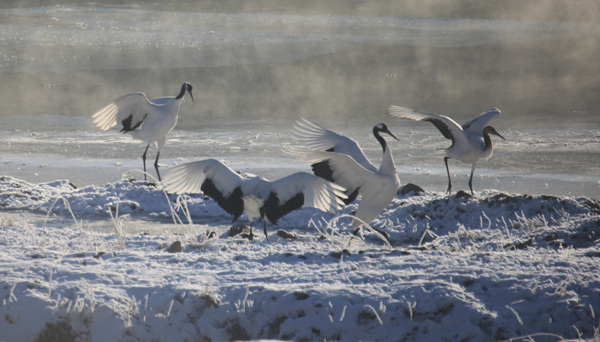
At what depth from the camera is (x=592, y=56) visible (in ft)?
78.8

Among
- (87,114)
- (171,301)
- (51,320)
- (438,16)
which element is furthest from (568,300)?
(438,16)

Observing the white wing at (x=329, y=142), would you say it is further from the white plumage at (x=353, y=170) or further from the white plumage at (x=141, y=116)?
the white plumage at (x=141, y=116)

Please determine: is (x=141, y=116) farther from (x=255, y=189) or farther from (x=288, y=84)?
(x=288, y=84)

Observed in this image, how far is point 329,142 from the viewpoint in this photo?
7902mm

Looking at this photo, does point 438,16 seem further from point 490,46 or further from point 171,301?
point 171,301

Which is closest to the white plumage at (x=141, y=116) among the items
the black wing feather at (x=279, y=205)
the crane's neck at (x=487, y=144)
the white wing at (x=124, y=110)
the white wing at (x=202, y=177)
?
the white wing at (x=124, y=110)

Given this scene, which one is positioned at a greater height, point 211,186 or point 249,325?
point 211,186

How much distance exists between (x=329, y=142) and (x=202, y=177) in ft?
5.00

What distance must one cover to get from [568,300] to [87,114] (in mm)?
12870

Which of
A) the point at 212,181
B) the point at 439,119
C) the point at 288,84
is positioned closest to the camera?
the point at 212,181

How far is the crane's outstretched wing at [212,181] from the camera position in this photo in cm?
698

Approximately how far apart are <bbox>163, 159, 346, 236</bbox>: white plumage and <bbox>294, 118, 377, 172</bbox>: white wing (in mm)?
626

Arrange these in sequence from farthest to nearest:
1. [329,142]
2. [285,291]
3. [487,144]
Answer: [487,144], [329,142], [285,291]

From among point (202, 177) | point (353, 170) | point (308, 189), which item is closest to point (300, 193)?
point (308, 189)
